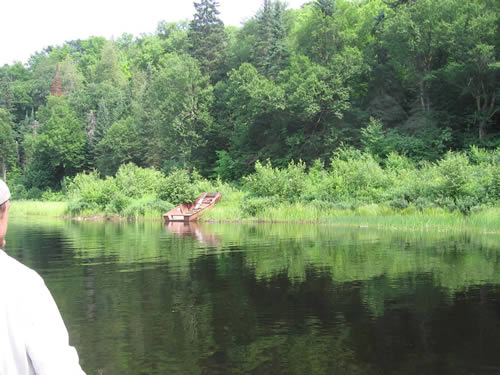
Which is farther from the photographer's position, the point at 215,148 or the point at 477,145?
the point at 215,148

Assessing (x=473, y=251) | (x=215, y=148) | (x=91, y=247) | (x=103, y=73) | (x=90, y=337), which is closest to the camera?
(x=90, y=337)

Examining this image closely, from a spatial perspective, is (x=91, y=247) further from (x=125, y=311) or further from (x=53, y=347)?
(x=53, y=347)

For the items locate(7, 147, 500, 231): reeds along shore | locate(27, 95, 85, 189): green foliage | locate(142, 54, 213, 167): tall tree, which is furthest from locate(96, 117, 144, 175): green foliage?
locate(7, 147, 500, 231): reeds along shore

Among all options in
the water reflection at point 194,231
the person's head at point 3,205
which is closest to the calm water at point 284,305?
the water reflection at point 194,231

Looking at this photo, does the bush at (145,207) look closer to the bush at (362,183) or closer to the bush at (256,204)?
the bush at (256,204)

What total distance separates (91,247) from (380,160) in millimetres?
25864

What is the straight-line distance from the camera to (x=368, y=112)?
50250 mm

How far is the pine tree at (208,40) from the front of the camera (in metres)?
64.5

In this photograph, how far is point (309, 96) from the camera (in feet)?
158

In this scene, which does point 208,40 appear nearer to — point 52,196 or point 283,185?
point 52,196

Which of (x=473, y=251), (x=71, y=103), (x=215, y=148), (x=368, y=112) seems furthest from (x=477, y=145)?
(x=71, y=103)

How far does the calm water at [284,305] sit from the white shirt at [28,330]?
5.90 m

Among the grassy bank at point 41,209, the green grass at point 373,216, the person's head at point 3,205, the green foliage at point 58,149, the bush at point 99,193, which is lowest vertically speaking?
the grassy bank at point 41,209

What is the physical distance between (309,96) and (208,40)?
21.6 meters
